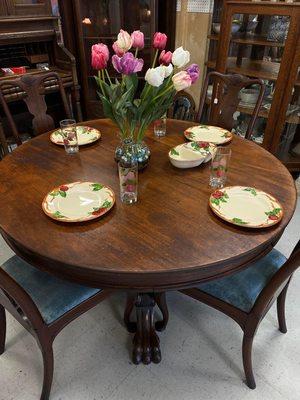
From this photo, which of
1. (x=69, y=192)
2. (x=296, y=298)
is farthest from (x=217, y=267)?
(x=296, y=298)

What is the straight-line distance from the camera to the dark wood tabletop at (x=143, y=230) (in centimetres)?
86

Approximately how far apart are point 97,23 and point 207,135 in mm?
2294

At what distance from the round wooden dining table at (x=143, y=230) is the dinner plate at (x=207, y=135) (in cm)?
16

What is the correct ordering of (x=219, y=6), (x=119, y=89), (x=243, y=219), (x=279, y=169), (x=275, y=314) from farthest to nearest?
(x=219, y=6)
(x=275, y=314)
(x=279, y=169)
(x=119, y=89)
(x=243, y=219)

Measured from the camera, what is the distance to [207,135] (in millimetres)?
1588

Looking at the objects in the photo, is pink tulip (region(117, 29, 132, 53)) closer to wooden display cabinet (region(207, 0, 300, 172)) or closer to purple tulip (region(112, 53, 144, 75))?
purple tulip (region(112, 53, 144, 75))

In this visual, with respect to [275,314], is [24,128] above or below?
above

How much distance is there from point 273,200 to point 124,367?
964 mm

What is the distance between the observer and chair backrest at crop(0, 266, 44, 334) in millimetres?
876

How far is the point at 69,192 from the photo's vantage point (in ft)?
3.65

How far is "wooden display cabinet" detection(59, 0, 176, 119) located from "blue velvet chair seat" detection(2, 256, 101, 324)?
2559mm

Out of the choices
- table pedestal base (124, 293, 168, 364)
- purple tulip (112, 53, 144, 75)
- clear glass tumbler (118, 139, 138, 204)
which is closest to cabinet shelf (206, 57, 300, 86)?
purple tulip (112, 53, 144, 75)

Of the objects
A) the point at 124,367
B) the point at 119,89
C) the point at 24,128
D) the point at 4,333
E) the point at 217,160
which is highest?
the point at 119,89

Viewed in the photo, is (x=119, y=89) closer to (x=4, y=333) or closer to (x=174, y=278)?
(x=174, y=278)
